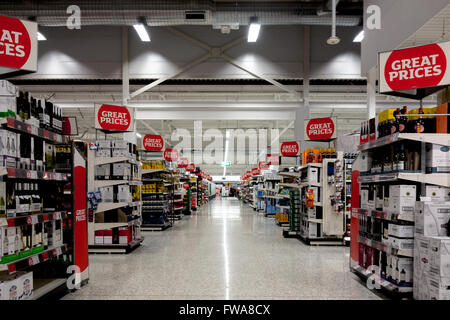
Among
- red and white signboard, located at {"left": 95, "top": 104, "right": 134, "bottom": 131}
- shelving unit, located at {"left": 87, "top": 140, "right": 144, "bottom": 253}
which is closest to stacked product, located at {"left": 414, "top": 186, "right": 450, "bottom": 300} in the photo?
shelving unit, located at {"left": 87, "top": 140, "right": 144, "bottom": 253}

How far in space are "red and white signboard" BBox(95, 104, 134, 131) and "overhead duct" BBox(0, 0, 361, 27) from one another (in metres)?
2.91

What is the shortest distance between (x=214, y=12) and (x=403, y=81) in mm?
6605

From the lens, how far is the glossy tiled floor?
13.6ft

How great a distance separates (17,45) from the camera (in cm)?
354

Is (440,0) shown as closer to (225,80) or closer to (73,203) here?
(73,203)

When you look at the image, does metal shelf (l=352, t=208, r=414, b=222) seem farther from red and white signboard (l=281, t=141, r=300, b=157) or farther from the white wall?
the white wall

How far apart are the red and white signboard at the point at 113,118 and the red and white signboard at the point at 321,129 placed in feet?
14.8

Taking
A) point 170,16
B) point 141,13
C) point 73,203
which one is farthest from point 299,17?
point 73,203

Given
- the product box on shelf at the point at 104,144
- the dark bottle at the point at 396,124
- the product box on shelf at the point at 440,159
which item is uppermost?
the dark bottle at the point at 396,124

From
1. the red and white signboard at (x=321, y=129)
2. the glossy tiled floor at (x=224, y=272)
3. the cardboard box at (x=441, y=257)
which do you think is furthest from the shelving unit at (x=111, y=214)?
the cardboard box at (x=441, y=257)

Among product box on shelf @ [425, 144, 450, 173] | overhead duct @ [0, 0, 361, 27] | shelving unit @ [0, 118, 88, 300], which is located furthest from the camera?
overhead duct @ [0, 0, 361, 27]

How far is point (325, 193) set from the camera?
304 inches

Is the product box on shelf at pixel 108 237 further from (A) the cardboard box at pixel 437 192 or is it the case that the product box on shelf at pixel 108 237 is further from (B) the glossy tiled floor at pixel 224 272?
(A) the cardboard box at pixel 437 192

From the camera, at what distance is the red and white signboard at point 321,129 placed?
891 centimetres
